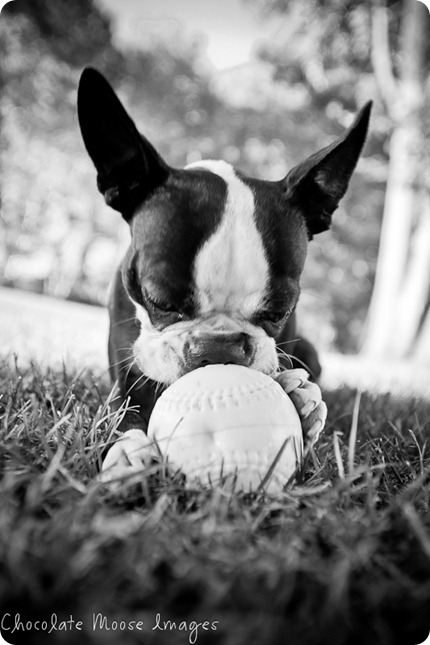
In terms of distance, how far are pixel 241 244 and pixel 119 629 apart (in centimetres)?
135

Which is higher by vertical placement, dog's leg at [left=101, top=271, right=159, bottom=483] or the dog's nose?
the dog's nose

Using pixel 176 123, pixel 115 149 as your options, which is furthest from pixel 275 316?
pixel 176 123

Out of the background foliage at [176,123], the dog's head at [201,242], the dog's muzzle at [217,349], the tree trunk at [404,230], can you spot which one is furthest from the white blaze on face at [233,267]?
the tree trunk at [404,230]

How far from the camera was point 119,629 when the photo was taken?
90 cm

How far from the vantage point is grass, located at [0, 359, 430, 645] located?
0.92 metres

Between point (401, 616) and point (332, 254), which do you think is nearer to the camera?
point (401, 616)

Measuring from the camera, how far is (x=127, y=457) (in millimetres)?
1520

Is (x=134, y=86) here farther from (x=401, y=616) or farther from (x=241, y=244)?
(x=401, y=616)

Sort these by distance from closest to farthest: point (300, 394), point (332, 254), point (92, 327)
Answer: point (300, 394)
point (92, 327)
point (332, 254)

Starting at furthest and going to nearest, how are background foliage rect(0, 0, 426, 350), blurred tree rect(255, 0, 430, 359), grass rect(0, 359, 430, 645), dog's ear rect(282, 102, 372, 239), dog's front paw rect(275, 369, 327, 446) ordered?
background foliage rect(0, 0, 426, 350)
blurred tree rect(255, 0, 430, 359)
dog's ear rect(282, 102, 372, 239)
dog's front paw rect(275, 369, 327, 446)
grass rect(0, 359, 430, 645)

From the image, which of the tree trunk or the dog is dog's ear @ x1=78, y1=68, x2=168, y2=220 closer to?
the dog

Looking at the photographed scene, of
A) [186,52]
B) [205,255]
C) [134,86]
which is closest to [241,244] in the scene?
[205,255]

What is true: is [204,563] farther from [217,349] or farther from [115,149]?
[115,149]

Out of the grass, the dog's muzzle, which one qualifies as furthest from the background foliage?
the grass
